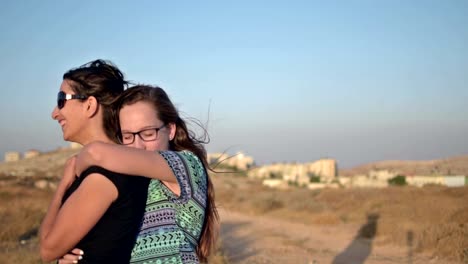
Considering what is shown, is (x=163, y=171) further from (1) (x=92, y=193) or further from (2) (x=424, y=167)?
(2) (x=424, y=167)

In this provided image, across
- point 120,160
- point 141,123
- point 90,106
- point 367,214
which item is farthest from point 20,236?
point 120,160

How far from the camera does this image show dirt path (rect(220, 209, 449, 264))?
11.7 metres

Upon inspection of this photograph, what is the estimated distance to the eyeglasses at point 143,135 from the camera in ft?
8.21

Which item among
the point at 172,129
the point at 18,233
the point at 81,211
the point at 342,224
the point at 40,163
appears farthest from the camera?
the point at 40,163

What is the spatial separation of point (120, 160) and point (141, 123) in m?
0.52

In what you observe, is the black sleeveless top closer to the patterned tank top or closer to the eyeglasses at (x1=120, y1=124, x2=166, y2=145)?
the patterned tank top

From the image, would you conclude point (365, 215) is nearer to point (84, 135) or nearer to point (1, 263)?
point (1, 263)

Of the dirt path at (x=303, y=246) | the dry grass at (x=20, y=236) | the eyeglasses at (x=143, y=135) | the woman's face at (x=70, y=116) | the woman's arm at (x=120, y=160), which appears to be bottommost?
the dirt path at (x=303, y=246)

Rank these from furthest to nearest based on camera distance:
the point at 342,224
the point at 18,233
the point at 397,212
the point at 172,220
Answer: the point at 342,224 → the point at 397,212 → the point at 18,233 → the point at 172,220

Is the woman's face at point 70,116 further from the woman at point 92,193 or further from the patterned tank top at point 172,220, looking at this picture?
the patterned tank top at point 172,220

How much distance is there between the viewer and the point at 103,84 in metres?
2.35

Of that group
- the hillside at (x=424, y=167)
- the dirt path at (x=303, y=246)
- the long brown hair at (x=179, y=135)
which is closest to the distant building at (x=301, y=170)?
the hillside at (x=424, y=167)

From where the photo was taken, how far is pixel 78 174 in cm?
213

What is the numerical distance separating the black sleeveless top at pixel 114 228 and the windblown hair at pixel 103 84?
1.24 ft
